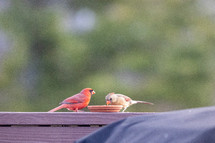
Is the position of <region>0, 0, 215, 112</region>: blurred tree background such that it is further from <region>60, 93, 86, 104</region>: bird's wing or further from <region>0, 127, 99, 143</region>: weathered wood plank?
<region>0, 127, 99, 143</region>: weathered wood plank

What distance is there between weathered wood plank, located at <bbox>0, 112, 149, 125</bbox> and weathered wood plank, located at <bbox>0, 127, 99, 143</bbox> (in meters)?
0.02

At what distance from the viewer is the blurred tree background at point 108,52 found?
17.8 ft

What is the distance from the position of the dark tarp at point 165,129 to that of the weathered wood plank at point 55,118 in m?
0.93

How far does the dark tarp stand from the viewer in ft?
1.59

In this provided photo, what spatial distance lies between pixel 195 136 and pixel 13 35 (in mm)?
5505

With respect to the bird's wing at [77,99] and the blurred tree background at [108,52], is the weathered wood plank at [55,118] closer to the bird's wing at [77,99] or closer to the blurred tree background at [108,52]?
the bird's wing at [77,99]

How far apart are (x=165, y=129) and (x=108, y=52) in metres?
5.30

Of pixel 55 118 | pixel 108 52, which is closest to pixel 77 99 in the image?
pixel 55 118

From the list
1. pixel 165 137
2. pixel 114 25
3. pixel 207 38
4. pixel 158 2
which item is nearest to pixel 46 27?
pixel 114 25

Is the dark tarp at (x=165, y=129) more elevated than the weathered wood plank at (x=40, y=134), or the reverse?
the dark tarp at (x=165, y=129)

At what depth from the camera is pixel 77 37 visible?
5.84 meters

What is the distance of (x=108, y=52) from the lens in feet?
19.1

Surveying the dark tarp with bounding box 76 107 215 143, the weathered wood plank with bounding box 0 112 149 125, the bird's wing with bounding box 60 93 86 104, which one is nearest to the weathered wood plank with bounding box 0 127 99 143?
the weathered wood plank with bounding box 0 112 149 125

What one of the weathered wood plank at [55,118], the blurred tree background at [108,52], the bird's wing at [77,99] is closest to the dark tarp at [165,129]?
the weathered wood plank at [55,118]
